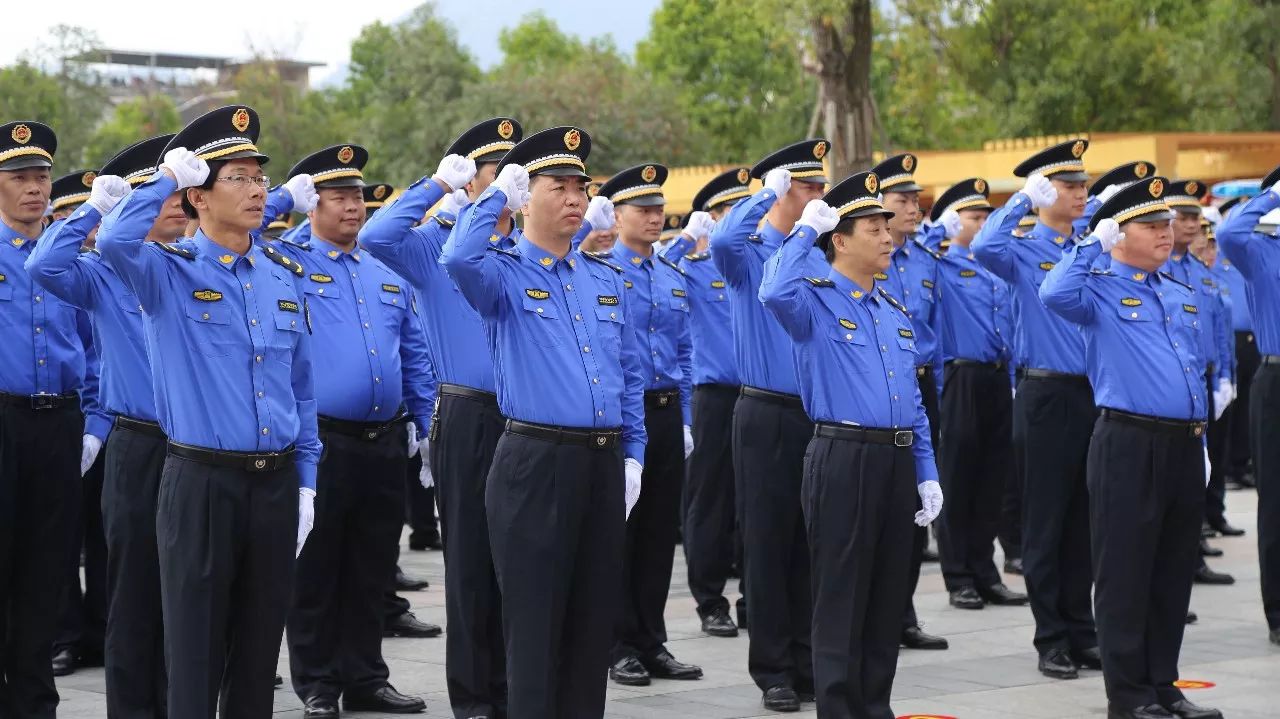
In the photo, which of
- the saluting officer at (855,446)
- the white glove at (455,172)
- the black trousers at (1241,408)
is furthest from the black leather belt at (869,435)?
the black trousers at (1241,408)

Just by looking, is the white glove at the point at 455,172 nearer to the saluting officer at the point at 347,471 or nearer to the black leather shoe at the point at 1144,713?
the saluting officer at the point at 347,471

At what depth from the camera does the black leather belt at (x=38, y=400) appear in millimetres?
7199

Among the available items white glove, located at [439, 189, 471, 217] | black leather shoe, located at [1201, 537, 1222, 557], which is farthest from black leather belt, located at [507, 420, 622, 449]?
black leather shoe, located at [1201, 537, 1222, 557]

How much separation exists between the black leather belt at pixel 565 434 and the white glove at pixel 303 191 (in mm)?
2146

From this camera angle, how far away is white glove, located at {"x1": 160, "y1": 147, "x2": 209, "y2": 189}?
18.5ft

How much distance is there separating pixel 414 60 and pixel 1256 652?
4778cm

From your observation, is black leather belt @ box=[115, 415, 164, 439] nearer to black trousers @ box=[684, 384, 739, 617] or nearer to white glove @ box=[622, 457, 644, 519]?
white glove @ box=[622, 457, 644, 519]

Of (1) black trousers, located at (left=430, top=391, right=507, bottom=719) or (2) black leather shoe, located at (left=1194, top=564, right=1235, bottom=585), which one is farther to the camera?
(2) black leather shoe, located at (left=1194, top=564, right=1235, bottom=585)

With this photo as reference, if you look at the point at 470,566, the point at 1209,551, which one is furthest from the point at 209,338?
the point at 1209,551

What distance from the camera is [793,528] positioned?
8016 millimetres

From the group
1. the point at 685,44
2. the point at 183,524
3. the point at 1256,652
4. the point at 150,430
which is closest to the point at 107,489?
the point at 150,430

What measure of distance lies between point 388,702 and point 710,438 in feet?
8.75

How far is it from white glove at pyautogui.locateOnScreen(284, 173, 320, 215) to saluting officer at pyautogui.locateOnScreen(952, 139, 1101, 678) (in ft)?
11.5

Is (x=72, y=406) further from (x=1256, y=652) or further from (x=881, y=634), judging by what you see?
(x=1256, y=652)
